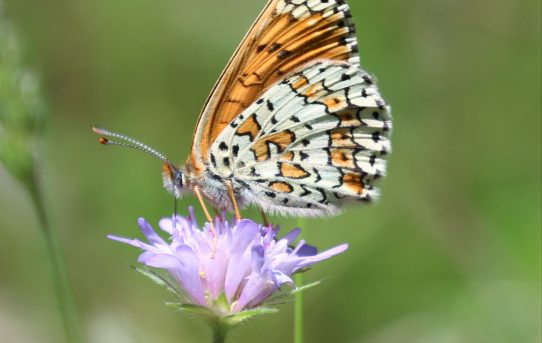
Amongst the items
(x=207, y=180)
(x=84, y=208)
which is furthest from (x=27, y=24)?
(x=207, y=180)

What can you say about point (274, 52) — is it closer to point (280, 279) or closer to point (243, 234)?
point (243, 234)

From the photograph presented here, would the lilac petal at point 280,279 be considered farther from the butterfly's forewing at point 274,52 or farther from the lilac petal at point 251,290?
the butterfly's forewing at point 274,52

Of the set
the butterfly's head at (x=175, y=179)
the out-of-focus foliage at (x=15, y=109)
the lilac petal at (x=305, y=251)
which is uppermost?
the out-of-focus foliage at (x=15, y=109)

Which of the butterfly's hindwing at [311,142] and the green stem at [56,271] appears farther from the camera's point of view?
the butterfly's hindwing at [311,142]

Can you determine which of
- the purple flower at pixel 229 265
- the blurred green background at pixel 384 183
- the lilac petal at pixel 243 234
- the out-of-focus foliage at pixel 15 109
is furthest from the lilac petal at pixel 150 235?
the blurred green background at pixel 384 183

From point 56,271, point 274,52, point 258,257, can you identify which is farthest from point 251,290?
point 274,52

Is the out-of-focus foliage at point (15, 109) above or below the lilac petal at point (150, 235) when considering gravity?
above

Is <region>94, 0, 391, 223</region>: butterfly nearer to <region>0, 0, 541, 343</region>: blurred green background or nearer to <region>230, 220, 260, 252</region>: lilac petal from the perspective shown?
<region>230, 220, 260, 252</region>: lilac petal

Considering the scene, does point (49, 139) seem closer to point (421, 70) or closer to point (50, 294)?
point (50, 294)

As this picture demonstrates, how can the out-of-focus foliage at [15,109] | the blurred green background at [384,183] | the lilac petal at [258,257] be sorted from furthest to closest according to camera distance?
1. the blurred green background at [384,183]
2. the out-of-focus foliage at [15,109]
3. the lilac petal at [258,257]
